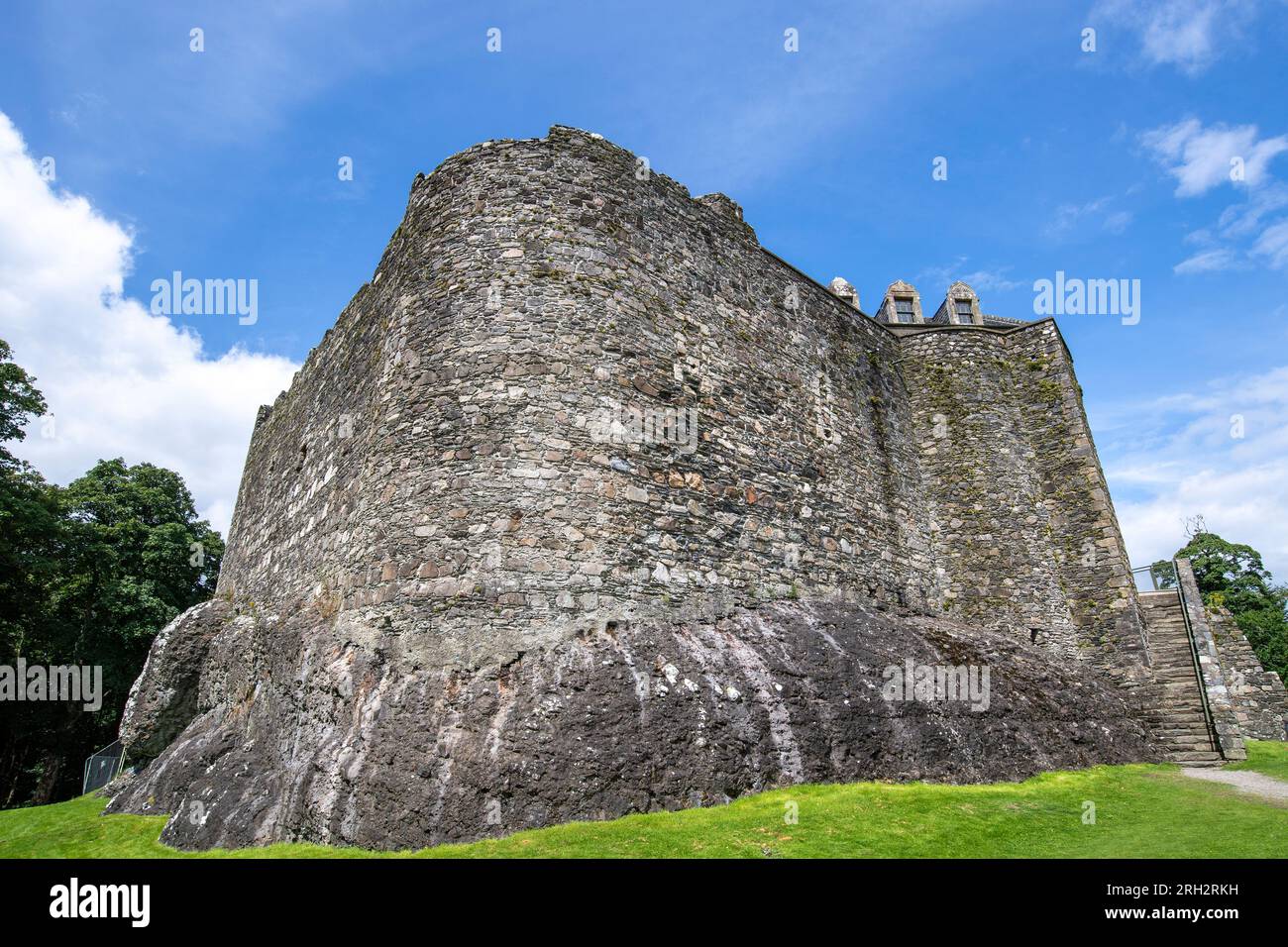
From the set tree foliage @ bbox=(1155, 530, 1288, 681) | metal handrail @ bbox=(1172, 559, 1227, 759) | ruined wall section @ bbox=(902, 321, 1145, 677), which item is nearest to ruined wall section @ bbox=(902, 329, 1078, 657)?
ruined wall section @ bbox=(902, 321, 1145, 677)

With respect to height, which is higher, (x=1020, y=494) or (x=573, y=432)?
(x=573, y=432)

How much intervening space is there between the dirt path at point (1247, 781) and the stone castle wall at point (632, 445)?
3.39 metres

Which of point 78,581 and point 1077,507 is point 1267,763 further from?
point 78,581

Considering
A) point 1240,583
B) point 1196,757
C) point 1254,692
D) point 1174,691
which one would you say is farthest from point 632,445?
point 1240,583

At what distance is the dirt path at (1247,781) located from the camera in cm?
954

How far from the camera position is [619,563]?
9.89 metres

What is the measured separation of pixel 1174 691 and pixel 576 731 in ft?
44.2

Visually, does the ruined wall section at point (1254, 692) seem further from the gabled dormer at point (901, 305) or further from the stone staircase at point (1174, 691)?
the gabled dormer at point (901, 305)

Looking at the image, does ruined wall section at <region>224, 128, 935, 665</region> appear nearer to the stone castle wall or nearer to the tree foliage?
the stone castle wall

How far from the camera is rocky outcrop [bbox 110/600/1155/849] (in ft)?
24.1

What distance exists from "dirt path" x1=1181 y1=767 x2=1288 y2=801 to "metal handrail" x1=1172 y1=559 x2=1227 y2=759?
49.8 inches

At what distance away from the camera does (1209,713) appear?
13484 millimetres
